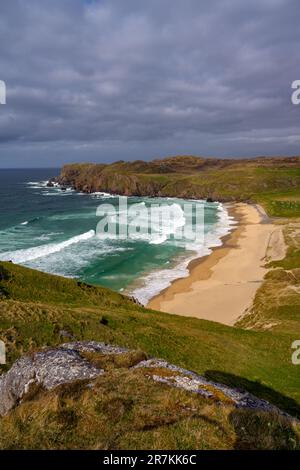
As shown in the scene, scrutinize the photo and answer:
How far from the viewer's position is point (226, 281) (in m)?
55.0

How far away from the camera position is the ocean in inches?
2227

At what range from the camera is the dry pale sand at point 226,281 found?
146 feet

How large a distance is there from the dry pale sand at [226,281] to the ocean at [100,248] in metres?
2.48

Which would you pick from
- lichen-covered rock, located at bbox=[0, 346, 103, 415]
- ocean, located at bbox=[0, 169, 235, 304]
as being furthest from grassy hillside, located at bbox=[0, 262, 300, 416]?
ocean, located at bbox=[0, 169, 235, 304]

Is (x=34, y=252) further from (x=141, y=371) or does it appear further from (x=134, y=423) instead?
(x=134, y=423)

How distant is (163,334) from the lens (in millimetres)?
25609

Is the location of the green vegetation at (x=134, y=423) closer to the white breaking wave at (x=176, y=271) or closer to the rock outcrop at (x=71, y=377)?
the rock outcrop at (x=71, y=377)

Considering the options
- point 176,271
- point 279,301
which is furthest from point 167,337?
point 176,271

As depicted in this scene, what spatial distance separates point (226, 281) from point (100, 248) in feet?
98.8

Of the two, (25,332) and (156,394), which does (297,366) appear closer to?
(156,394)

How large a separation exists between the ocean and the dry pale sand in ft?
8.13

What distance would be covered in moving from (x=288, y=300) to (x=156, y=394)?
109 feet

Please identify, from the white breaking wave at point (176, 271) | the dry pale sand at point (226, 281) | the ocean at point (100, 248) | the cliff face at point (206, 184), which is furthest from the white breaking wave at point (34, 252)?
the cliff face at point (206, 184)

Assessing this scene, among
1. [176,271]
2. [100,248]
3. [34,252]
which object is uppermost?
[34,252]
